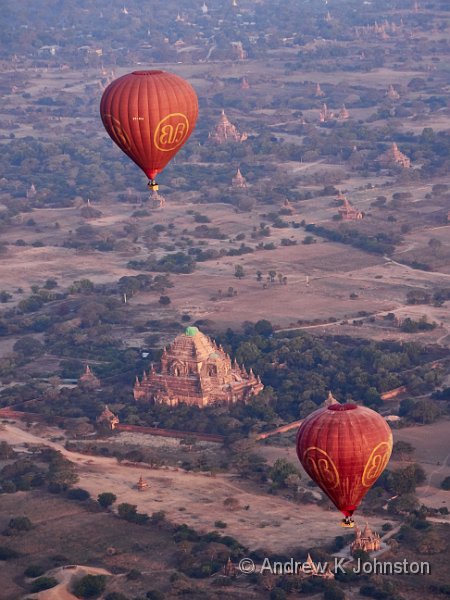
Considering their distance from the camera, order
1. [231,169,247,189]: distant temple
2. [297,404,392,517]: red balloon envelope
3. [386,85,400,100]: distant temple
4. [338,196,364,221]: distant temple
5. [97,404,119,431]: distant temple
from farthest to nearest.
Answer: [386,85,400,100]: distant temple < [231,169,247,189]: distant temple < [338,196,364,221]: distant temple < [97,404,119,431]: distant temple < [297,404,392,517]: red balloon envelope

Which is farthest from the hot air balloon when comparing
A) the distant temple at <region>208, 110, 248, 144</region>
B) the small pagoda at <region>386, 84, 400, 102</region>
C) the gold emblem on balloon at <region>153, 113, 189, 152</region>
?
the small pagoda at <region>386, 84, 400, 102</region>

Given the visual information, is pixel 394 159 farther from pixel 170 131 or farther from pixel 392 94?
pixel 170 131

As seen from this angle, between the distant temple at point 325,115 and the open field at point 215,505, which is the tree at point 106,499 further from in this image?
the distant temple at point 325,115

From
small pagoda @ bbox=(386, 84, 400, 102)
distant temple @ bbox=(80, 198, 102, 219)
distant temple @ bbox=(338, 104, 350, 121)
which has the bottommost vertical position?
distant temple @ bbox=(80, 198, 102, 219)

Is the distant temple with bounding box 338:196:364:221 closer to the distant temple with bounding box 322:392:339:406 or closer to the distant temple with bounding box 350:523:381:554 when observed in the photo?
the distant temple with bounding box 322:392:339:406

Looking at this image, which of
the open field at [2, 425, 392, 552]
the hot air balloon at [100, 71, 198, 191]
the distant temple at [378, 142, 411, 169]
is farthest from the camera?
the distant temple at [378, 142, 411, 169]

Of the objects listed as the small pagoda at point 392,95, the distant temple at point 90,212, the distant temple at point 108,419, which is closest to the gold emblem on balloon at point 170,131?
the distant temple at point 108,419

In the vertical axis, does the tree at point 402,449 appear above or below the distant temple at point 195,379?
below
